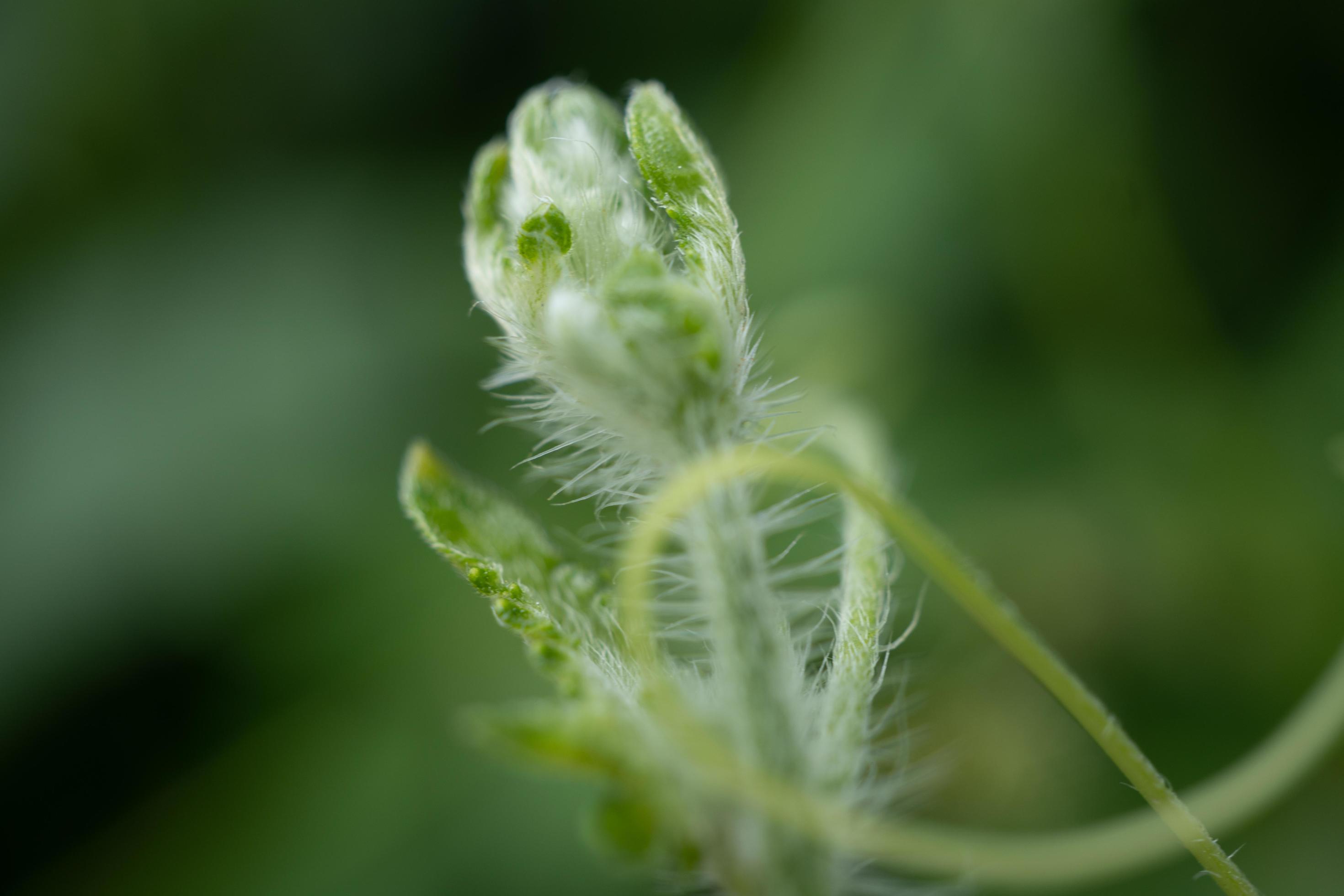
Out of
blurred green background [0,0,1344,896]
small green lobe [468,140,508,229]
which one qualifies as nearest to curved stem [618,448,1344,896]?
small green lobe [468,140,508,229]

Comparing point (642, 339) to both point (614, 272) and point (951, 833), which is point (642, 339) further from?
point (951, 833)

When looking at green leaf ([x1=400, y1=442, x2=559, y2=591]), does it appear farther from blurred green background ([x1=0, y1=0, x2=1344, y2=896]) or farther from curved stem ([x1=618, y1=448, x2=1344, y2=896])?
blurred green background ([x1=0, y1=0, x2=1344, y2=896])

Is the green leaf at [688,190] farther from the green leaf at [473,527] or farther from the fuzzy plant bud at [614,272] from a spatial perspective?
the green leaf at [473,527]

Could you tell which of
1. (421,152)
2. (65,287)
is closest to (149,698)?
(65,287)

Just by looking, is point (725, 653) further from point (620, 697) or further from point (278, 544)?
point (278, 544)

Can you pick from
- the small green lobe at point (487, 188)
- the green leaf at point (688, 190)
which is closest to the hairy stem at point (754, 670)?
the green leaf at point (688, 190)

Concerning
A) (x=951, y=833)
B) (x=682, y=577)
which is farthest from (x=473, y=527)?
(x=951, y=833)
